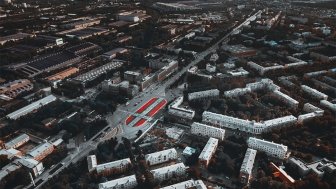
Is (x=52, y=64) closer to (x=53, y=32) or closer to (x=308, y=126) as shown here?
(x=53, y=32)

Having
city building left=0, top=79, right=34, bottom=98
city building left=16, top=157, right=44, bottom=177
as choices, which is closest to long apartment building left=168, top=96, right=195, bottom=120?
city building left=16, top=157, right=44, bottom=177

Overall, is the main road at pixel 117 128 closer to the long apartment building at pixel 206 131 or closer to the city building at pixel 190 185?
the long apartment building at pixel 206 131

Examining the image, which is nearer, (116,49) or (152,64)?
(152,64)

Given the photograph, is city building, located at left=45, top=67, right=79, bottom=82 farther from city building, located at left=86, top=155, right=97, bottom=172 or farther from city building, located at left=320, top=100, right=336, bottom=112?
city building, located at left=320, top=100, right=336, bottom=112

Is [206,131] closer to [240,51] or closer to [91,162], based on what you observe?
[91,162]

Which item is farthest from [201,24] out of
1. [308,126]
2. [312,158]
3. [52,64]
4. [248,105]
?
[312,158]

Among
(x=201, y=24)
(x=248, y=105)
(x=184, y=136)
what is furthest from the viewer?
(x=201, y=24)

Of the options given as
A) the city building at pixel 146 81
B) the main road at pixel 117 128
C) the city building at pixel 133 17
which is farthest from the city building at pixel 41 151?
the city building at pixel 133 17
